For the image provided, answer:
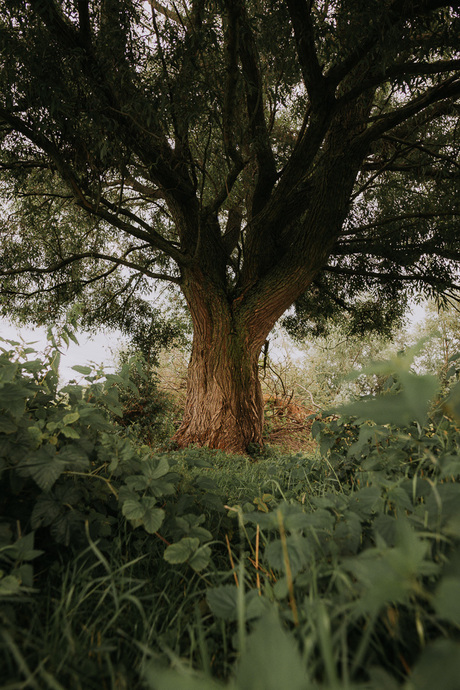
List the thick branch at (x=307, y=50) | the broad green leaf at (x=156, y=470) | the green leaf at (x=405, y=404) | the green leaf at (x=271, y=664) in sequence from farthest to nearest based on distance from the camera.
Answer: the thick branch at (x=307, y=50)
the broad green leaf at (x=156, y=470)
the green leaf at (x=405, y=404)
the green leaf at (x=271, y=664)

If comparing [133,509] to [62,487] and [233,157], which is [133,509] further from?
[233,157]

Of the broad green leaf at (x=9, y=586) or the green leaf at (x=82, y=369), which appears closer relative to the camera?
the broad green leaf at (x=9, y=586)

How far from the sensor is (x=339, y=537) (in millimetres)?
848

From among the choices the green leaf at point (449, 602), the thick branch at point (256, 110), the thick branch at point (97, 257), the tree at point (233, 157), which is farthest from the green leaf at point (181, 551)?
the thick branch at point (97, 257)

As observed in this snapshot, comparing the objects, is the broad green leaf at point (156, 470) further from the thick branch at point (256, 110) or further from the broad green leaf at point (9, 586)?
the thick branch at point (256, 110)

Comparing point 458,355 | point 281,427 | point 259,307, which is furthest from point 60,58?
point 281,427

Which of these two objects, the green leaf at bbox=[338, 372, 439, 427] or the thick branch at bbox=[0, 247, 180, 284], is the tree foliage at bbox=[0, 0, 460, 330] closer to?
the thick branch at bbox=[0, 247, 180, 284]

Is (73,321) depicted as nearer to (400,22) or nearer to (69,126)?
(69,126)

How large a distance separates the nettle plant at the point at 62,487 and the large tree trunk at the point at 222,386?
133 inches

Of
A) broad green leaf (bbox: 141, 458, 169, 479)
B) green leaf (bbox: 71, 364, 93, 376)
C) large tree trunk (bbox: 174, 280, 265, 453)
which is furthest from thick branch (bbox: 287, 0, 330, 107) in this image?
broad green leaf (bbox: 141, 458, 169, 479)

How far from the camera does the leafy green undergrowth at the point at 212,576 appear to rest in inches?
19.2

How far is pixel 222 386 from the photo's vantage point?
4.77m

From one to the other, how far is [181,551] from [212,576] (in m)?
0.15

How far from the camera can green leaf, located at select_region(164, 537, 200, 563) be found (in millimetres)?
929
